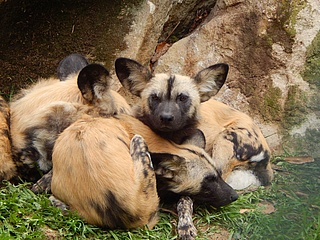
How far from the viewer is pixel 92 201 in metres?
4.43

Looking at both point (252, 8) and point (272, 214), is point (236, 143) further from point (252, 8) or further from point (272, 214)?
point (252, 8)

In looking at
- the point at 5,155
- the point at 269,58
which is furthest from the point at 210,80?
the point at 5,155

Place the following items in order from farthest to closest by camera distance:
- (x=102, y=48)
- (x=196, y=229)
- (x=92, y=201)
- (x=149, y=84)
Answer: (x=102, y=48), (x=149, y=84), (x=196, y=229), (x=92, y=201)

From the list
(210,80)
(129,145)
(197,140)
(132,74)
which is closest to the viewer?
(129,145)

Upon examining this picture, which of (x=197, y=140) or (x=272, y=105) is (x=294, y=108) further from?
(x=197, y=140)

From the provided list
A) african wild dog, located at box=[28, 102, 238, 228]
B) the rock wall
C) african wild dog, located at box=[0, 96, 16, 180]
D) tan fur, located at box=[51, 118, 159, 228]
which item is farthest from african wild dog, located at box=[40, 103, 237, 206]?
the rock wall

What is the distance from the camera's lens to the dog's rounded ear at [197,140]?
554cm

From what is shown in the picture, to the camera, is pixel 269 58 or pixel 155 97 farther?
pixel 269 58

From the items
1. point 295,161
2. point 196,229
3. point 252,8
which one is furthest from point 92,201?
point 252,8

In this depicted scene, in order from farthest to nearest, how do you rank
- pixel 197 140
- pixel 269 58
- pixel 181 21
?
pixel 181 21 < pixel 269 58 < pixel 197 140

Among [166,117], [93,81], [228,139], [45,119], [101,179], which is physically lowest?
[228,139]

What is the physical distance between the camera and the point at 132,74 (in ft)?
18.8

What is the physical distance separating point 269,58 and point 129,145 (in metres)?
2.80

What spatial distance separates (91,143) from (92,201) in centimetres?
44
